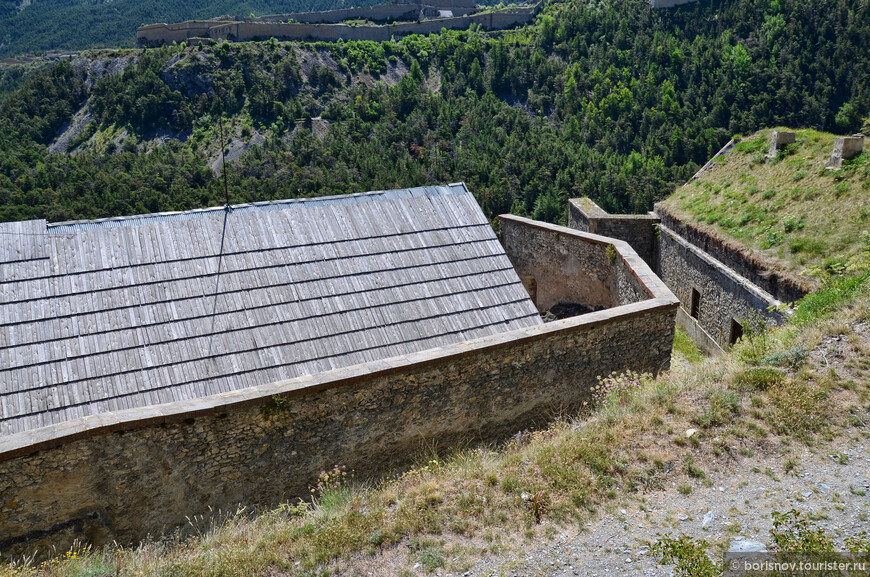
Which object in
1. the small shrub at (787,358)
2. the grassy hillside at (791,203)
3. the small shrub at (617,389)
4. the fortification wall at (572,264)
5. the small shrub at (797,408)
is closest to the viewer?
the small shrub at (797,408)

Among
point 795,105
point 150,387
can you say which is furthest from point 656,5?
point 150,387

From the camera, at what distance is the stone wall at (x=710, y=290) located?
33.1 ft

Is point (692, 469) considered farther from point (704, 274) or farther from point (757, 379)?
point (704, 274)

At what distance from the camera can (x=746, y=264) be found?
1048 cm

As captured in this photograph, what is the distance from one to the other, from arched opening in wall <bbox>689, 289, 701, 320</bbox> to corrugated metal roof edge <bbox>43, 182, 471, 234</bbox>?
6.50 metres

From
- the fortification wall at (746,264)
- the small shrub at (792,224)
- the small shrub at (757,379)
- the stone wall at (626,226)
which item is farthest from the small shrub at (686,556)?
the stone wall at (626,226)

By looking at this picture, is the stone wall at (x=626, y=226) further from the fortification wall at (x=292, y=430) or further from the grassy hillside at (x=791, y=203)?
the fortification wall at (x=292, y=430)

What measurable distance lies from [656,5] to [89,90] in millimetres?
54610

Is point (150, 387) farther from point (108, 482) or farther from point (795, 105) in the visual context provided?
point (795, 105)

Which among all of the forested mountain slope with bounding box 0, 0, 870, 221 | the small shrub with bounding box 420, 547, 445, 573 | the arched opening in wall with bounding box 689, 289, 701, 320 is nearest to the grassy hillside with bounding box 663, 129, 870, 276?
the arched opening in wall with bounding box 689, 289, 701, 320

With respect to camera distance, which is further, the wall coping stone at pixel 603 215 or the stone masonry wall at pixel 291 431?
the wall coping stone at pixel 603 215

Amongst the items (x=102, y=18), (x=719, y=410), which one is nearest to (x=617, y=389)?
(x=719, y=410)

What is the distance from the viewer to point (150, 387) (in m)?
5.71

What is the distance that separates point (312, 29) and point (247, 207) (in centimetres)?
6105
